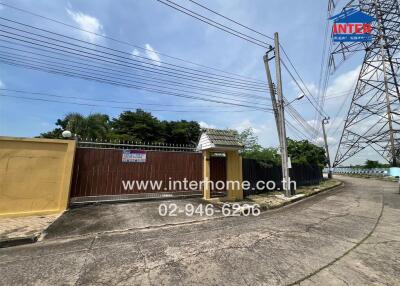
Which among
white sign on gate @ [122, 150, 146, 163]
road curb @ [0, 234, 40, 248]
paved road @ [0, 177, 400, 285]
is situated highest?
white sign on gate @ [122, 150, 146, 163]

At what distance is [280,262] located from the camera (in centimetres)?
389

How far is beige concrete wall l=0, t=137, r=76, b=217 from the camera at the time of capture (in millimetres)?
6438

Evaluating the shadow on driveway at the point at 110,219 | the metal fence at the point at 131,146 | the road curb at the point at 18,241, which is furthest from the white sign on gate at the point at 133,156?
the road curb at the point at 18,241

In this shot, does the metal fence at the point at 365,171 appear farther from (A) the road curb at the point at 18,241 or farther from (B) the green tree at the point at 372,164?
(A) the road curb at the point at 18,241

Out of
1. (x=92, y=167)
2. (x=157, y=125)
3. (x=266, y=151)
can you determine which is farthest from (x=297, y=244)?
(x=157, y=125)

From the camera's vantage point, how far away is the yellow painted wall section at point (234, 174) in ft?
33.3

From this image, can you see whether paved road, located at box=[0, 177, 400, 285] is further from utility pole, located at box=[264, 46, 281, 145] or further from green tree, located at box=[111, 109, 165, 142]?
green tree, located at box=[111, 109, 165, 142]

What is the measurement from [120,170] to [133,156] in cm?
74

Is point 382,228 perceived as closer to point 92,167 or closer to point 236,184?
point 236,184

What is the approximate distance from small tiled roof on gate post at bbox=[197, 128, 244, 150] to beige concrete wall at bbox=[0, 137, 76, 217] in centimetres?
519

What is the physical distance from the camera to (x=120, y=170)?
8.62 meters

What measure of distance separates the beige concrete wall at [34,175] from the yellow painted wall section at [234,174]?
248 inches

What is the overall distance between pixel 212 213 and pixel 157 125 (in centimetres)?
3744

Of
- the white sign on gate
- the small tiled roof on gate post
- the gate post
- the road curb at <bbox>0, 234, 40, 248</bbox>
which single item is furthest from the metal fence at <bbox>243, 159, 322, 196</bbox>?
the road curb at <bbox>0, 234, 40, 248</bbox>
